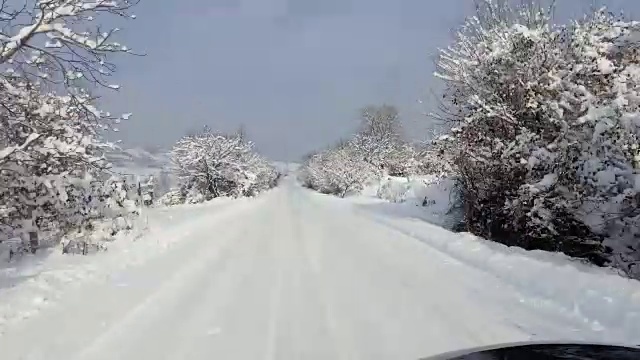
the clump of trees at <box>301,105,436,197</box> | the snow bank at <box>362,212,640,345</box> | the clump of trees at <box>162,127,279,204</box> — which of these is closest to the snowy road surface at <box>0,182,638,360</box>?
the snow bank at <box>362,212,640,345</box>

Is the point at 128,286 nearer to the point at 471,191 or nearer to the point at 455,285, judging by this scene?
the point at 455,285

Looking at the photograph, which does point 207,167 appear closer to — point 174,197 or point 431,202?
point 174,197

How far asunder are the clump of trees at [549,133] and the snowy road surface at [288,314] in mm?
2516

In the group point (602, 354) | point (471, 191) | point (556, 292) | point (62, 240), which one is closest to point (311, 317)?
point (556, 292)

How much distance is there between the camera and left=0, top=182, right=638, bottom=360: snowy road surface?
520cm

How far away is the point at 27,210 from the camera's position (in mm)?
11453

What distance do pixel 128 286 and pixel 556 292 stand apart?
6.52 m

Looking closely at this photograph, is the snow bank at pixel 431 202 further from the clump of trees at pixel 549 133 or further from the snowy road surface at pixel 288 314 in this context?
the snowy road surface at pixel 288 314

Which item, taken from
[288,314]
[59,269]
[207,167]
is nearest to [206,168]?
[207,167]

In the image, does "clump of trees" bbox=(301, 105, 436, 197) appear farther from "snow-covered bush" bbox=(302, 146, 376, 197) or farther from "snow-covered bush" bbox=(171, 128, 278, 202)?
"snow-covered bush" bbox=(171, 128, 278, 202)

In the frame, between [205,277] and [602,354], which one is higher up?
[602,354]

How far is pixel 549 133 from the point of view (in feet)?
38.6

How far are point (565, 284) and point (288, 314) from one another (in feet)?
12.9

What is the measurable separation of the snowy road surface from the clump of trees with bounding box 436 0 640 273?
252 centimetres
